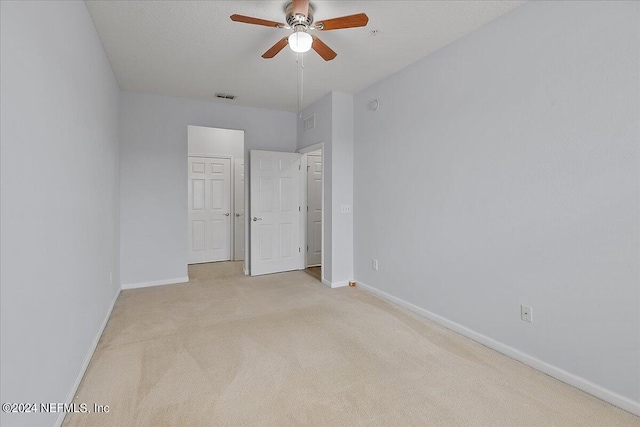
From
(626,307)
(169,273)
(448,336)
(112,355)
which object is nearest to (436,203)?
(448,336)

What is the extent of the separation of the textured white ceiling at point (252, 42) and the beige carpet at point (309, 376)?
2.62 meters

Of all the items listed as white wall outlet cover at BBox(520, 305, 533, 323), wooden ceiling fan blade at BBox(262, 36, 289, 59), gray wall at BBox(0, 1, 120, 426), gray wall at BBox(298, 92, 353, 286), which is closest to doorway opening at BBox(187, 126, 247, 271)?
gray wall at BBox(298, 92, 353, 286)

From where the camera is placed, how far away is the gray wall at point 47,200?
1.17 meters

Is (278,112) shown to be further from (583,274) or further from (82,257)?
(583,274)

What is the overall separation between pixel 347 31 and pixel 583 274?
2.50 metres

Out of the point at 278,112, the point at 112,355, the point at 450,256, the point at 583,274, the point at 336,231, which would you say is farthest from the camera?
the point at 278,112

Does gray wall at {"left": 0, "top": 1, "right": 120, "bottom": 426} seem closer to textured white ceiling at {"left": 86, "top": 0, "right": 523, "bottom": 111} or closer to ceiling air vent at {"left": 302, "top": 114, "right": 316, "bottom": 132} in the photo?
textured white ceiling at {"left": 86, "top": 0, "right": 523, "bottom": 111}

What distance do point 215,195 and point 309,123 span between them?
246 cm

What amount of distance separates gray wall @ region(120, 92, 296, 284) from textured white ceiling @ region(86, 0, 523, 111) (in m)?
0.38

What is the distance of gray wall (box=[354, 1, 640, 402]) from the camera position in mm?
1821

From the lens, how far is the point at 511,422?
1.69m

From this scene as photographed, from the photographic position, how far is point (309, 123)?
189 inches

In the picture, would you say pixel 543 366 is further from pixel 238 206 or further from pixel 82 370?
pixel 238 206

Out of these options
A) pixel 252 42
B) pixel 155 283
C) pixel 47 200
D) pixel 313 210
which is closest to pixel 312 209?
pixel 313 210
